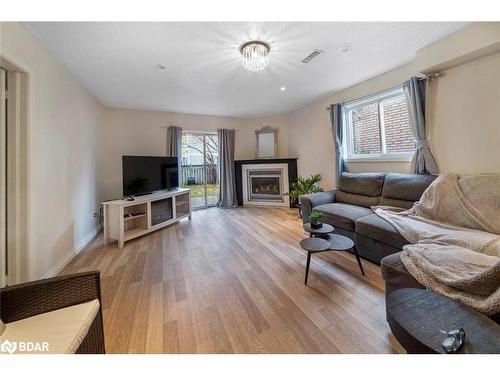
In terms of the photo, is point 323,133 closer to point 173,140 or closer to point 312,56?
point 312,56

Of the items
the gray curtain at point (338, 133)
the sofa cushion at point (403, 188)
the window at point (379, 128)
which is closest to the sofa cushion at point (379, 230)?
the sofa cushion at point (403, 188)

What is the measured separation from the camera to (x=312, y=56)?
7.93 feet

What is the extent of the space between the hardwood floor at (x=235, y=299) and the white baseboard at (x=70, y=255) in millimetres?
77

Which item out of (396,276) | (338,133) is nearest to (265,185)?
(338,133)

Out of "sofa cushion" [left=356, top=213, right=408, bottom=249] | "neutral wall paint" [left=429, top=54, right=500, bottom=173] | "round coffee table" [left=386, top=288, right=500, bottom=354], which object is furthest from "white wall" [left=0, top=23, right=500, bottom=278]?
"round coffee table" [left=386, top=288, right=500, bottom=354]

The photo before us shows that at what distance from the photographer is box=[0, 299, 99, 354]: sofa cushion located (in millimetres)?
779

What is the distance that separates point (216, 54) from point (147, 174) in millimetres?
2314

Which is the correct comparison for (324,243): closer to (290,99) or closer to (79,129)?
(290,99)

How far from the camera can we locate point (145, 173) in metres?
3.56

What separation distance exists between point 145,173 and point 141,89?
4.45ft

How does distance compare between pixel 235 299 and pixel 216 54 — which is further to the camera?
pixel 216 54

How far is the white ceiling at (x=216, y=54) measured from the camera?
186 cm

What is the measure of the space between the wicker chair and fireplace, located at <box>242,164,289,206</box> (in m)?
4.43

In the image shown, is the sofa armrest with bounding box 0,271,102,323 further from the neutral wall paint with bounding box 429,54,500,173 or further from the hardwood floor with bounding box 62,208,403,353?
the neutral wall paint with bounding box 429,54,500,173
